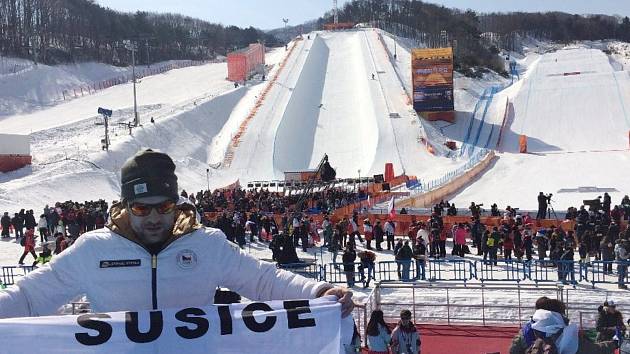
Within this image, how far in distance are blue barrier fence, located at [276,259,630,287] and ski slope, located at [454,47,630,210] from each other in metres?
13.1

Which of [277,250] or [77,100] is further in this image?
[77,100]

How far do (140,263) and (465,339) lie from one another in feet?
30.0

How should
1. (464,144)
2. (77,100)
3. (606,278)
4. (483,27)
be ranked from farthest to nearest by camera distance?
(483,27), (77,100), (464,144), (606,278)

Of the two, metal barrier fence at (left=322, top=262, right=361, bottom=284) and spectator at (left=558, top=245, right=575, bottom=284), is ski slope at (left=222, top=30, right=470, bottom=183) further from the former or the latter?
spectator at (left=558, top=245, right=575, bottom=284)

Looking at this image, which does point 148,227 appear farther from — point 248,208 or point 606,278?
point 248,208

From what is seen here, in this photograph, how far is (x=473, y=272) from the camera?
15.1 metres

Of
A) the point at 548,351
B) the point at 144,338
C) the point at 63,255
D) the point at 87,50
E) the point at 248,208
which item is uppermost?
the point at 87,50

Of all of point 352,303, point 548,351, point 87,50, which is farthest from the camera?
point 87,50

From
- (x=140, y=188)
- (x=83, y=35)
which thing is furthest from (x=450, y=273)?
(x=83, y=35)

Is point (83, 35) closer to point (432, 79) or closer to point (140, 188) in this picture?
point (432, 79)

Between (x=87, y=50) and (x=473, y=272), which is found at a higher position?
(x=87, y=50)

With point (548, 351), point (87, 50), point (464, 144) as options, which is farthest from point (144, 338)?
point (87, 50)

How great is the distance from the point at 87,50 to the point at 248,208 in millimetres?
65464

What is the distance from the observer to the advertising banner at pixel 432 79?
148 feet
